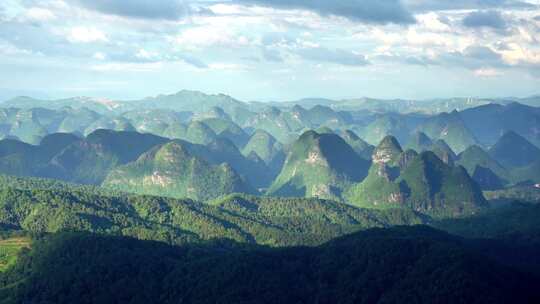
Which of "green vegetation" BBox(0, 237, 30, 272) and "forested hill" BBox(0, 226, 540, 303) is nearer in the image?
"forested hill" BBox(0, 226, 540, 303)

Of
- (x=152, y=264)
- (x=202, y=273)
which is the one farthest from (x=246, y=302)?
(x=152, y=264)

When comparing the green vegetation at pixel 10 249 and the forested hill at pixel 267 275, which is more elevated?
the forested hill at pixel 267 275

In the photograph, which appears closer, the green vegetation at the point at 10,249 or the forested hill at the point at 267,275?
the forested hill at the point at 267,275

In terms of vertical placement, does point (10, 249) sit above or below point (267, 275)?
below

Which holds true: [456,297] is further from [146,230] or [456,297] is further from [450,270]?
[146,230]

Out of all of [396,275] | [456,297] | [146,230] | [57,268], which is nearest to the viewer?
[456,297]

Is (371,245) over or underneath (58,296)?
over

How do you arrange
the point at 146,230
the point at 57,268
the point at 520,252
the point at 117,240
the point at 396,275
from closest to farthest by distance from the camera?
the point at 396,275 → the point at 57,268 → the point at 117,240 → the point at 520,252 → the point at 146,230

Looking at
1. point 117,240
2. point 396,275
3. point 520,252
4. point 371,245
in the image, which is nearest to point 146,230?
point 117,240

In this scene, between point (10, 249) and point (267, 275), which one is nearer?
point (267, 275)

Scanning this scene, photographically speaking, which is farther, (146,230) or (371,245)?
(146,230)

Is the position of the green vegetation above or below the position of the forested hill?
below
